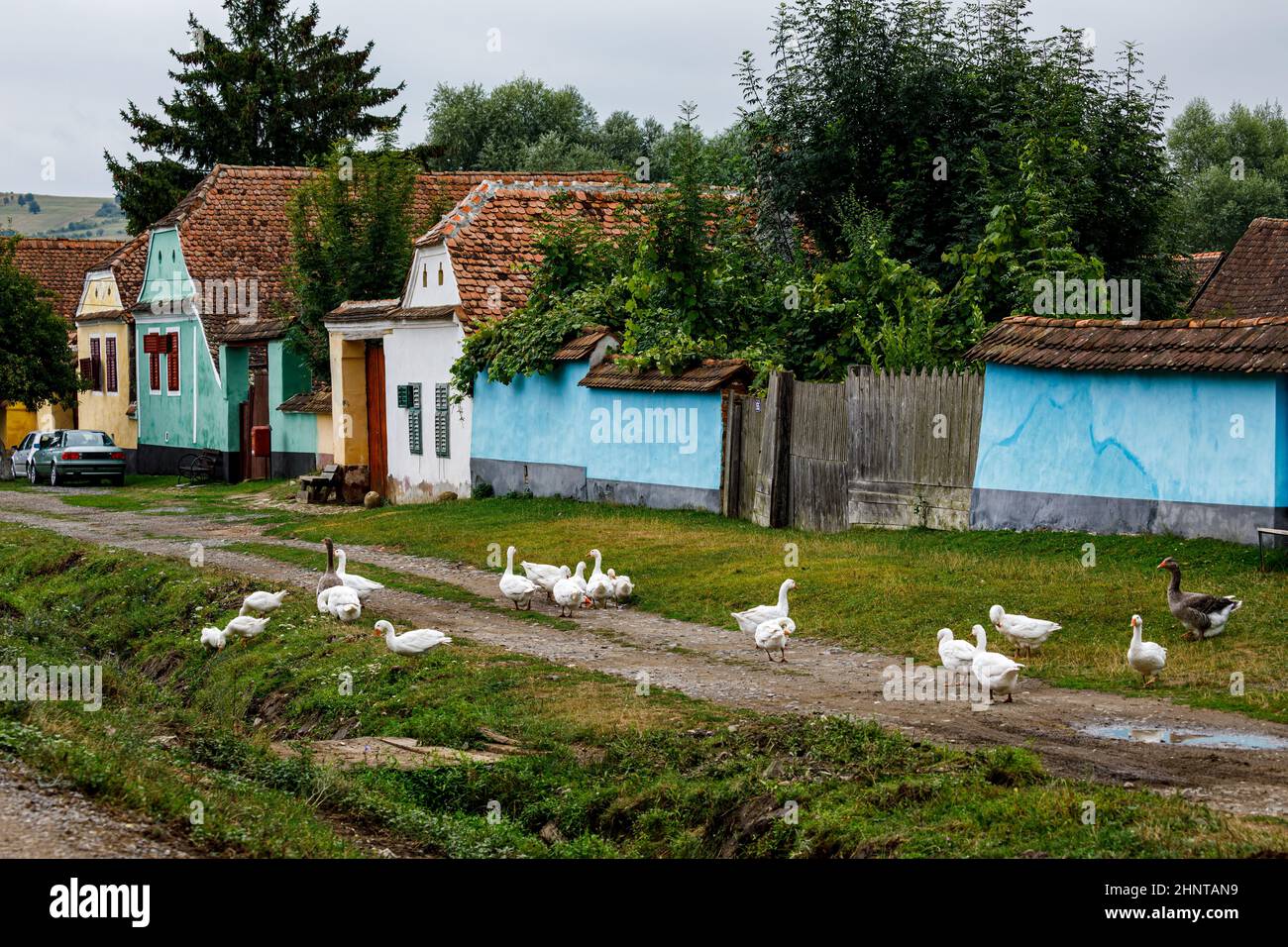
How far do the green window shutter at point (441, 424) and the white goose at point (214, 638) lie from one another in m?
12.6

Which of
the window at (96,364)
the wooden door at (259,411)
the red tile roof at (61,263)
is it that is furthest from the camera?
the red tile roof at (61,263)

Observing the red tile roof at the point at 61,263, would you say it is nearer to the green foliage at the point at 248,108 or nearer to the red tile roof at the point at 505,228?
the green foliage at the point at 248,108

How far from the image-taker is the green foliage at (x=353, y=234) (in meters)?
34.6

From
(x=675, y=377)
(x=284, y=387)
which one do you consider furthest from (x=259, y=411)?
(x=675, y=377)

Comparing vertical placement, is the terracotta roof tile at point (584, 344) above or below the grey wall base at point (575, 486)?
above

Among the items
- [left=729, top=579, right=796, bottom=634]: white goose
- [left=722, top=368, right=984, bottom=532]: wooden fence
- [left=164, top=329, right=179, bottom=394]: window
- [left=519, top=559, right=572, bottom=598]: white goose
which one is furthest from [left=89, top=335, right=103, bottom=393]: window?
[left=729, top=579, right=796, bottom=634]: white goose

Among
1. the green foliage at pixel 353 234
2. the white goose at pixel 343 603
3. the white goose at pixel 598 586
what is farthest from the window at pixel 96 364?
the white goose at pixel 598 586

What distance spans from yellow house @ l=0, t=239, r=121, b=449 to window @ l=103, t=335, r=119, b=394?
3.13 metres

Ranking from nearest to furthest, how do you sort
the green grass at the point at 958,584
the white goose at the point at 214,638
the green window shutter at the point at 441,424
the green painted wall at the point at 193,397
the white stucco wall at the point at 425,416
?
the green grass at the point at 958,584
the white goose at the point at 214,638
the white stucco wall at the point at 425,416
the green window shutter at the point at 441,424
the green painted wall at the point at 193,397

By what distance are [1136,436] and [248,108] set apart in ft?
139

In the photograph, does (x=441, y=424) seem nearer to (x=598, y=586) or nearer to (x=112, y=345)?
(x=598, y=586)

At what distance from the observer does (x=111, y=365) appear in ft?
153

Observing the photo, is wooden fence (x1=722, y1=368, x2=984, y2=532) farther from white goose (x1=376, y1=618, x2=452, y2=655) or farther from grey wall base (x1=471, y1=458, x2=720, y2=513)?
white goose (x1=376, y1=618, x2=452, y2=655)
